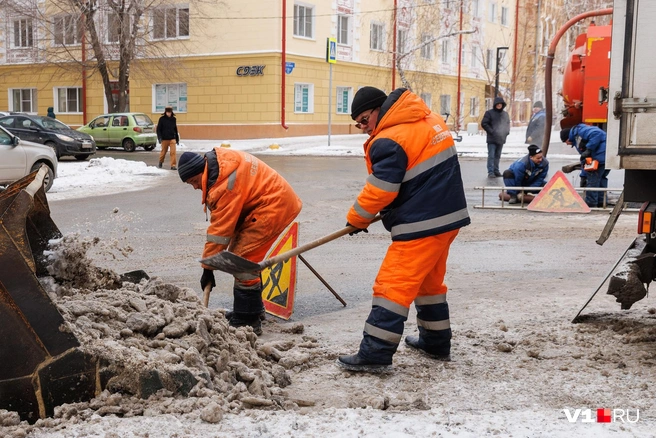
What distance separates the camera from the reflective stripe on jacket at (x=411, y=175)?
4.43 meters

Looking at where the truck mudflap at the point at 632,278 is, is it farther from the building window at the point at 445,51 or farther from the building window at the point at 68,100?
the building window at the point at 445,51

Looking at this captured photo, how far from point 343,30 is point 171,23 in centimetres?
757

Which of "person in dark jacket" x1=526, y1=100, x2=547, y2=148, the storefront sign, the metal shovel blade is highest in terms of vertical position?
the storefront sign

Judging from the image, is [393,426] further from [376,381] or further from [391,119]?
[391,119]

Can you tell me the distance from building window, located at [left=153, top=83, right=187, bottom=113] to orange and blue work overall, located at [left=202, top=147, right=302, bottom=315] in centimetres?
2891

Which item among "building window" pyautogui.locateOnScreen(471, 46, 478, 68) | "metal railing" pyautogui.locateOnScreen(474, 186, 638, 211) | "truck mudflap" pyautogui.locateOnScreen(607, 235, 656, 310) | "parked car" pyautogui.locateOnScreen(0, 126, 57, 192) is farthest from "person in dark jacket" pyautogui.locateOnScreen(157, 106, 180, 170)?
"building window" pyautogui.locateOnScreen(471, 46, 478, 68)

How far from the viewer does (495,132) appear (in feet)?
55.4

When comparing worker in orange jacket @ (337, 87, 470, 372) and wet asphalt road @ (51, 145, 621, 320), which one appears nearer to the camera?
worker in orange jacket @ (337, 87, 470, 372)

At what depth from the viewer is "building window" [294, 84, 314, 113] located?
32938 millimetres

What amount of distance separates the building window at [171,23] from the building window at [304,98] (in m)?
5.29

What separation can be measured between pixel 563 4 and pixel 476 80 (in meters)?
6.85

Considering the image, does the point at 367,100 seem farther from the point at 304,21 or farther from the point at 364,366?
the point at 304,21

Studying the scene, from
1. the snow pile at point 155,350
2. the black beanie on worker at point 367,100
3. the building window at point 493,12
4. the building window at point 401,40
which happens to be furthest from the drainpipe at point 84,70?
the black beanie on worker at point 367,100

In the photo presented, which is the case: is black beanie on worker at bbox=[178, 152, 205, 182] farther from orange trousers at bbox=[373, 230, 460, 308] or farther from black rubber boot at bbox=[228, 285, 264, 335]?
orange trousers at bbox=[373, 230, 460, 308]
